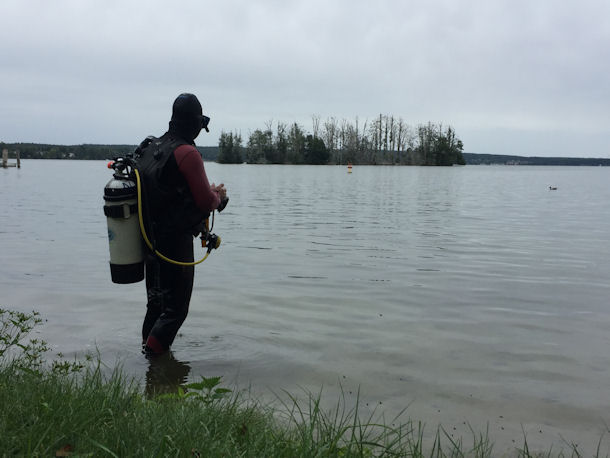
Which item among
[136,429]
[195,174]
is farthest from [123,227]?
[136,429]

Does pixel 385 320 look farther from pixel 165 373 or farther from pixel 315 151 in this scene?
pixel 315 151

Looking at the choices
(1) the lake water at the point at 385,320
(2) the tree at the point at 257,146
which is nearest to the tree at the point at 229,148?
(2) the tree at the point at 257,146

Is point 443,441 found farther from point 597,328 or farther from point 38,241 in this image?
point 38,241

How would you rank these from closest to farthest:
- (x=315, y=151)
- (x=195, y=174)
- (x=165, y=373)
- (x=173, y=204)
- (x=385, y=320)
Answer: (x=195, y=174) < (x=173, y=204) < (x=165, y=373) < (x=385, y=320) < (x=315, y=151)

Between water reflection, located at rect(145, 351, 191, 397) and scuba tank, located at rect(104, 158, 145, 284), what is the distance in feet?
3.32

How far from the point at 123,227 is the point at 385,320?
377 centimetres

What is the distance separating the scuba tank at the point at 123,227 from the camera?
192 inches

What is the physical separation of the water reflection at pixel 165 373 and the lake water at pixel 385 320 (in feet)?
0.08

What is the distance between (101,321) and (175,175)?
10.1 ft


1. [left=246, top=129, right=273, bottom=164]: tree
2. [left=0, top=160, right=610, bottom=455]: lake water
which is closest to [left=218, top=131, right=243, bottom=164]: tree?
[left=246, top=129, right=273, bottom=164]: tree

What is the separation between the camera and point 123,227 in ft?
16.2

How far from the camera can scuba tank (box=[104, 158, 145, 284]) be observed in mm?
4867

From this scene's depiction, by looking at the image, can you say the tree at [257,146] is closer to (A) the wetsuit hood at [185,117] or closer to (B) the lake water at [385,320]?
(B) the lake water at [385,320]

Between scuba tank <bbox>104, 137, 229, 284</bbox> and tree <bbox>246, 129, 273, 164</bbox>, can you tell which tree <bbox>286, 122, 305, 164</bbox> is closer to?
tree <bbox>246, 129, 273, 164</bbox>
